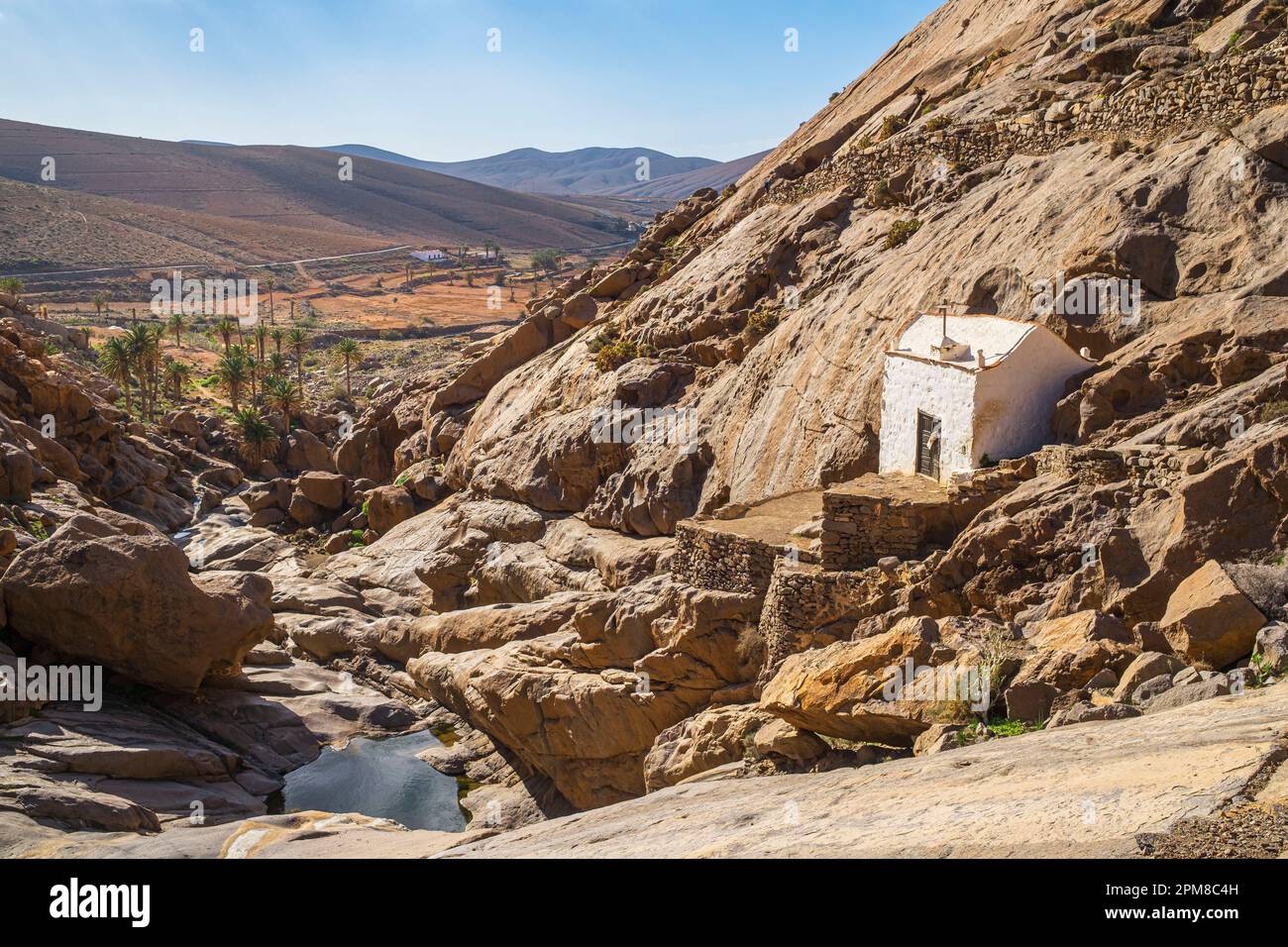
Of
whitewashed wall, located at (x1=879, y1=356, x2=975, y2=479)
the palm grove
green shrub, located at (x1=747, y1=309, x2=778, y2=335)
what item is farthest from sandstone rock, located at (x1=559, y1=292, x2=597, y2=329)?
the palm grove

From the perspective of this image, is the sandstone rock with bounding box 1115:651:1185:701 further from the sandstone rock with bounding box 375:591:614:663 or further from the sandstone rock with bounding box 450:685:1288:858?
the sandstone rock with bounding box 375:591:614:663

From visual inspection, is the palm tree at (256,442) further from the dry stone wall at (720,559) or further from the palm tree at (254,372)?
the dry stone wall at (720,559)

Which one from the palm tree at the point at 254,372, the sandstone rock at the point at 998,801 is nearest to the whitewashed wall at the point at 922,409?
the sandstone rock at the point at 998,801

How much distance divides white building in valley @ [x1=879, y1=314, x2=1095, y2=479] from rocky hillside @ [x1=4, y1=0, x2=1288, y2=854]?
0.60 meters

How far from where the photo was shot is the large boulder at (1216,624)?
9.87 metres

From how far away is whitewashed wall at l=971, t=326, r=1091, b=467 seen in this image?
1642 cm

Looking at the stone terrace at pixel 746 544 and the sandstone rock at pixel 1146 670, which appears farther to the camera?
the stone terrace at pixel 746 544

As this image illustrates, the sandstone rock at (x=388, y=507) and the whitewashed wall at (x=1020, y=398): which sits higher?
the whitewashed wall at (x=1020, y=398)

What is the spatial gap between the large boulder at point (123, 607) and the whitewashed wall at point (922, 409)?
14814 mm

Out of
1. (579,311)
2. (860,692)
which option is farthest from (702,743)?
(579,311)

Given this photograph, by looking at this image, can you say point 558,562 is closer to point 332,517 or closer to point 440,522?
point 440,522

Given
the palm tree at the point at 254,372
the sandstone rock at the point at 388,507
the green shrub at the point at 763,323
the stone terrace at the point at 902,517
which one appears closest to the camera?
the stone terrace at the point at 902,517

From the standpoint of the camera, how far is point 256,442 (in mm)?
51594
